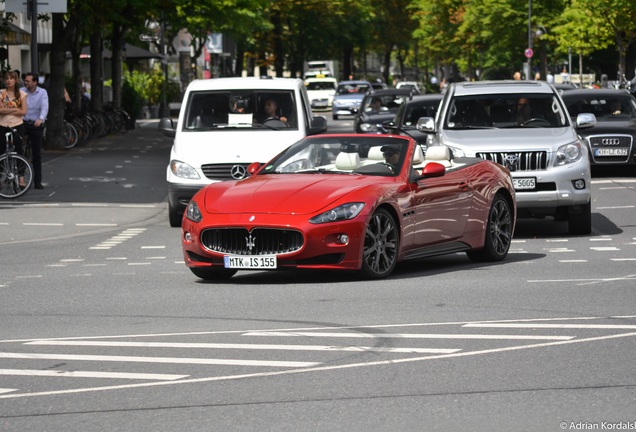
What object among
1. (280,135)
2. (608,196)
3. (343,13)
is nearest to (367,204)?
(280,135)

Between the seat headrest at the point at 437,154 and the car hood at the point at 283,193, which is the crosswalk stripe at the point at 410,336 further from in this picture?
the seat headrest at the point at 437,154

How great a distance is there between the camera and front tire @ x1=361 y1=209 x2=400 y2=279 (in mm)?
12602

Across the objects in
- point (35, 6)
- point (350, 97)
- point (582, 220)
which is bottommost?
point (350, 97)

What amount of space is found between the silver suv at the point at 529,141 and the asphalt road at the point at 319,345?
1.55 metres

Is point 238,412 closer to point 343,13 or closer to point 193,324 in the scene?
point 193,324

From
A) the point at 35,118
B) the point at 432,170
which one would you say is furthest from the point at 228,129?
the point at 432,170

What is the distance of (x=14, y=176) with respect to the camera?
23.1 m

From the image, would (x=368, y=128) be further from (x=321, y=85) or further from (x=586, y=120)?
(x=321, y=85)

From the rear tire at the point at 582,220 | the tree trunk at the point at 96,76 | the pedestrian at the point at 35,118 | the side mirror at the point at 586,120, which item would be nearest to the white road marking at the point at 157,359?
the rear tire at the point at 582,220

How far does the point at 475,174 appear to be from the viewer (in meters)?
14.4

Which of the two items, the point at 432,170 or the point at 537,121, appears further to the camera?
the point at 537,121

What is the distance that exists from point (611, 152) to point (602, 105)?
199cm

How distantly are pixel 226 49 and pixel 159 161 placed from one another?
76.9 meters

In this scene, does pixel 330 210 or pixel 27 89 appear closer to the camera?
pixel 330 210
